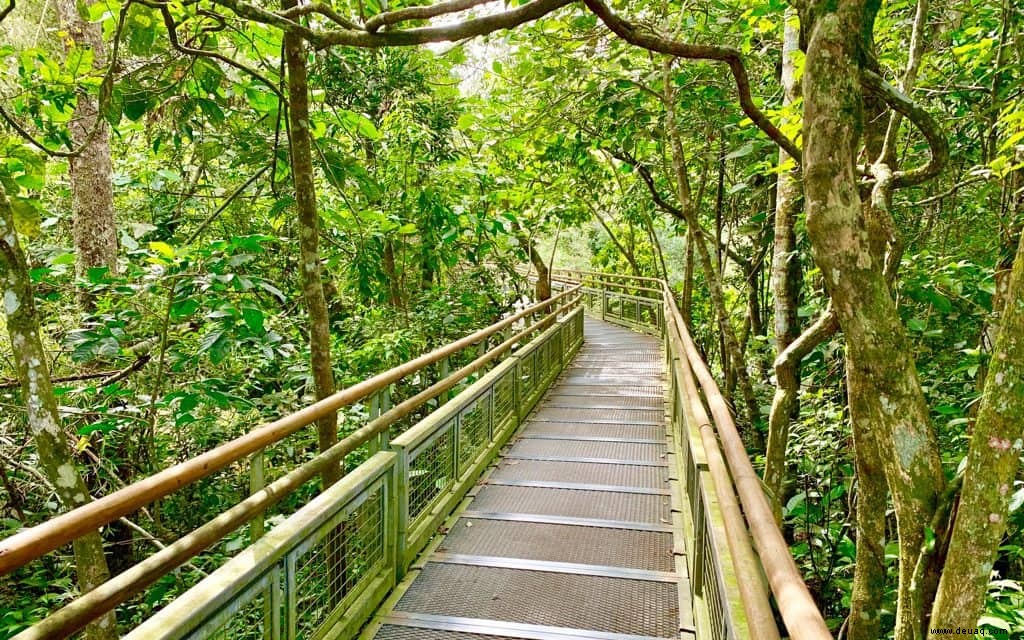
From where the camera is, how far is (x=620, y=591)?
11.3ft

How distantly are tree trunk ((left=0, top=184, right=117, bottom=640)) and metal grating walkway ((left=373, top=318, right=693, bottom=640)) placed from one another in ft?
4.44

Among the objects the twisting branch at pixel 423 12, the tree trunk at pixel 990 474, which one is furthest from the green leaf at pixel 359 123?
the tree trunk at pixel 990 474

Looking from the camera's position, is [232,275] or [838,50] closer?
[838,50]

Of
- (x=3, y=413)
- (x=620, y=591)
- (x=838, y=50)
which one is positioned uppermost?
(x=838, y=50)

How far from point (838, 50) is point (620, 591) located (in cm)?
287

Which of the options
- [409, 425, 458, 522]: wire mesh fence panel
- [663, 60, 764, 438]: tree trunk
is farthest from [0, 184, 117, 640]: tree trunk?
[663, 60, 764, 438]: tree trunk

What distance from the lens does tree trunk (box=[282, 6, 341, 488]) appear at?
3.66m

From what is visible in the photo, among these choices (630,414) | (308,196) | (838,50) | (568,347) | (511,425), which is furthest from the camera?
(568,347)

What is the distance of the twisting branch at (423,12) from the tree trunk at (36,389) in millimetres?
1759

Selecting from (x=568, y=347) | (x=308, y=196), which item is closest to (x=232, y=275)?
(x=308, y=196)

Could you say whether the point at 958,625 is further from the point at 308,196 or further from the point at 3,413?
the point at 3,413

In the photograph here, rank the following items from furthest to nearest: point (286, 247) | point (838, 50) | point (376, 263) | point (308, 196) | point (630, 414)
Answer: point (630, 414), point (286, 247), point (376, 263), point (308, 196), point (838, 50)

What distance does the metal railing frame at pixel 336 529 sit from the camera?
200 cm

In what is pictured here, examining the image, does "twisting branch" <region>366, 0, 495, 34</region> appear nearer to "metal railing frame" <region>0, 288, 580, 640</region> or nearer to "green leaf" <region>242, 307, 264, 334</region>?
"green leaf" <region>242, 307, 264, 334</region>
